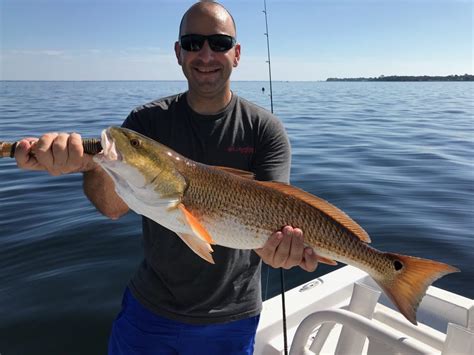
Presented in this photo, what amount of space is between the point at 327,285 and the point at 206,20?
3598 mm

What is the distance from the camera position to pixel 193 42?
11.2ft

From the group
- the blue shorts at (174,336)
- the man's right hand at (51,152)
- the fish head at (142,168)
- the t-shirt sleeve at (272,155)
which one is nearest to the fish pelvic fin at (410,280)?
the t-shirt sleeve at (272,155)

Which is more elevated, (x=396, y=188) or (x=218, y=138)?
(x=218, y=138)

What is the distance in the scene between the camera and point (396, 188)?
10.7 metres

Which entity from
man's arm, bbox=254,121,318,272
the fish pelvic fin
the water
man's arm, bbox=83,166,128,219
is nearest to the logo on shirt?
man's arm, bbox=254,121,318,272

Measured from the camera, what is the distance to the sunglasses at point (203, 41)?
341cm

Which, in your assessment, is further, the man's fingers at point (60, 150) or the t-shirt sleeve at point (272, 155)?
the t-shirt sleeve at point (272, 155)

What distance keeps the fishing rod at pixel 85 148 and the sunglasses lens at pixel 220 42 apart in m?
1.31

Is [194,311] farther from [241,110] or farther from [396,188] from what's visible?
[396,188]

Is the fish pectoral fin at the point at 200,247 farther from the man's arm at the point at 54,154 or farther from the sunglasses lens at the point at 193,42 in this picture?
the sunglasses lens at the point at 193,42

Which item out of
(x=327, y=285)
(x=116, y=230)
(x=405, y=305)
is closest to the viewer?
(x=405, y=305)

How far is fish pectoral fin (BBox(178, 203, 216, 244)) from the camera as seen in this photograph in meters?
2.70

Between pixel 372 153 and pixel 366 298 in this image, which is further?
pixel 372 153

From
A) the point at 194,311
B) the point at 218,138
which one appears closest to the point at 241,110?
the point at 218,138
